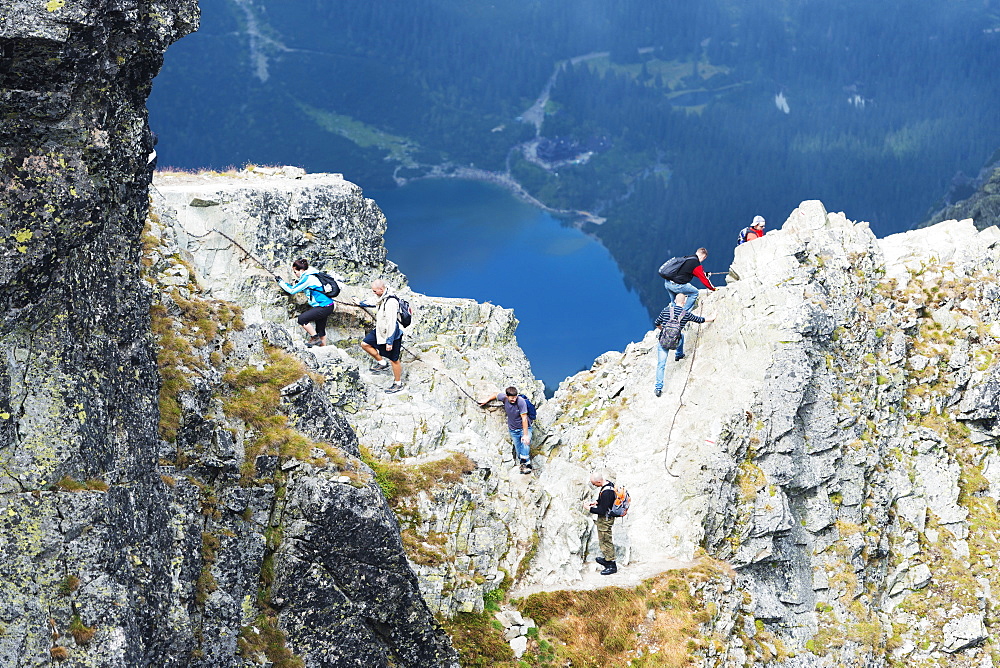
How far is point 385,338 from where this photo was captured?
2455 cm

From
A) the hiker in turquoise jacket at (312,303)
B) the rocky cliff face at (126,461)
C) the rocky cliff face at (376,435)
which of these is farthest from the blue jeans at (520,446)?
the rocky cliff face at (126,461)

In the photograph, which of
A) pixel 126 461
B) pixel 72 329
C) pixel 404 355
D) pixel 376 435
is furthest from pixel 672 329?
pixel 72 329

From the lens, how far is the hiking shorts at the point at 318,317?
2458cm

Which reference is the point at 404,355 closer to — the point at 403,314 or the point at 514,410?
the point at 403,314

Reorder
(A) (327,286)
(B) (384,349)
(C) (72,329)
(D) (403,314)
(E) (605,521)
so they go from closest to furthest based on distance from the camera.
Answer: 1. (C) (72,329)
2. (E) (605,521)
3. (D) (403,314)
4. (A) (327,286)
5. (B) (384,349)

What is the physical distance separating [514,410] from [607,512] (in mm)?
4747

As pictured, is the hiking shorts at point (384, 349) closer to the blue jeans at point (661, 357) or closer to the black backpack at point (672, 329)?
the black backpack at point (672, 329)

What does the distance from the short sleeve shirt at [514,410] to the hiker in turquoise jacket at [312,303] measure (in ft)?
19.1

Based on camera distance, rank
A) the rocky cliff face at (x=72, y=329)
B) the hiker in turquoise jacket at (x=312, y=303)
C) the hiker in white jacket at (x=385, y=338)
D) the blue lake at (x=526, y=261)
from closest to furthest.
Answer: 1. the rocky cliff face at (x=72, y=329)
2. the hiker in white jacket at (x=385, y=338)
3. the hiker in turquoise jacket at (x=312, y=303)
4. the blue lake at (x=526, y=261)

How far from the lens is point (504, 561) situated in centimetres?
2206

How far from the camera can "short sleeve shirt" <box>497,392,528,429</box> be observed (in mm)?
24750

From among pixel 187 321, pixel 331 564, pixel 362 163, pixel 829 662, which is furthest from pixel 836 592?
pixel 362 163

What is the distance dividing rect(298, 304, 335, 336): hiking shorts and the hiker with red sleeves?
1062 cm

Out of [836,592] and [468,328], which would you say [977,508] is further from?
[468,328]
